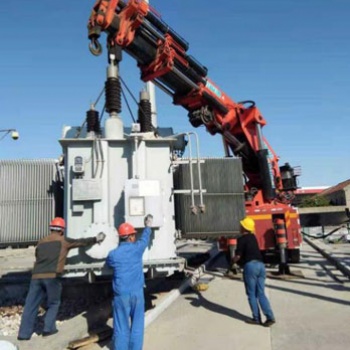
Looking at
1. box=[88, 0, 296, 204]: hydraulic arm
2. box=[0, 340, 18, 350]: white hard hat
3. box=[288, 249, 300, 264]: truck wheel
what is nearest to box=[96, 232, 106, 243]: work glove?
box=[0, 340, 18, 350]: white hard hat

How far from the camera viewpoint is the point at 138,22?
7.34 metres

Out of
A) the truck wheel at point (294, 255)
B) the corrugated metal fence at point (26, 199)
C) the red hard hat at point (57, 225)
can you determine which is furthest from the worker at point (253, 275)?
the truck wheel at point (294, 255)

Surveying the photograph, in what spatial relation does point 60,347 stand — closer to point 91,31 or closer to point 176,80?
point 91,31

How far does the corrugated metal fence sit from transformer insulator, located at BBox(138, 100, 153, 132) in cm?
177

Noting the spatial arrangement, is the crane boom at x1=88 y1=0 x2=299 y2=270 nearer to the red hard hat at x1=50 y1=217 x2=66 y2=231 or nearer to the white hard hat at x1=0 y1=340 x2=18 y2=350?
the red hard hat at x1=50 y1=217 x2=66 y2=231

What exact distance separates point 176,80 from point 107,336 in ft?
19.6

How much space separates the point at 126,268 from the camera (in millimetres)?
4543

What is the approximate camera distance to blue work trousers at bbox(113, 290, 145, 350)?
4320 millimetres

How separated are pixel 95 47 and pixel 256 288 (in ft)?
16.5

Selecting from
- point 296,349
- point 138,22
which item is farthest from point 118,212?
point 138,22

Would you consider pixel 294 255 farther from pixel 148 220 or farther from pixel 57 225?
pixel 57 225

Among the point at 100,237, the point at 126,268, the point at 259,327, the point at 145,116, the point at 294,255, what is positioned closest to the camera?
the point at 126,268

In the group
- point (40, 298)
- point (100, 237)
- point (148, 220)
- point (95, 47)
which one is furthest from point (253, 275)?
point (95, 47)

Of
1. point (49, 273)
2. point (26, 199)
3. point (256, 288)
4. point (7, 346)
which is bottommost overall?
point (7, 346)
